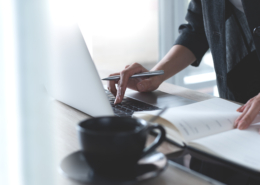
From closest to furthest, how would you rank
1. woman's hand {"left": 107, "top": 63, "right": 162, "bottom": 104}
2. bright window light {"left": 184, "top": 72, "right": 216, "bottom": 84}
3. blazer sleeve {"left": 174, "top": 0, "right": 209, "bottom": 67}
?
woman's hand {"left": 107, "top": 63, "right": 162, "bottom": 104}, blazer sleeve {"left": 174, "top": 0, "right": 209, "bottom": 67}, bright window light {"left": 184, "top": 72, "right": 216, "bottom": 84}

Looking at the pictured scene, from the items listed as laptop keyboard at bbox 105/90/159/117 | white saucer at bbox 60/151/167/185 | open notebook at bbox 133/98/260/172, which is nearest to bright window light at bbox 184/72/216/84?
laptop keyboard at bbox 105/90/159/117

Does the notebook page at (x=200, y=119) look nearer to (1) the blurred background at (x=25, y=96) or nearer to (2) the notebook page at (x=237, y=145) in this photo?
(2) the notebook page at (x=237, y=145)

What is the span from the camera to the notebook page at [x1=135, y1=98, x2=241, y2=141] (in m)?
0.55

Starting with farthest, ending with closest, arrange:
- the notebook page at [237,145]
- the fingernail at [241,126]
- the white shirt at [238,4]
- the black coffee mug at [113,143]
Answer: the white shirt at [238,4]
the fingernail at [241,126]
the notebook page at [237,145]
the black coffee mug at [113,143]

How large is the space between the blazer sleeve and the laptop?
1.52 ft

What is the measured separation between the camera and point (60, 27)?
0.64 metres

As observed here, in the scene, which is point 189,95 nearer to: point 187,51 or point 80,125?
point 187,51

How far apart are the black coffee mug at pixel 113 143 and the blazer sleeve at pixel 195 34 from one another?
2.77 feet

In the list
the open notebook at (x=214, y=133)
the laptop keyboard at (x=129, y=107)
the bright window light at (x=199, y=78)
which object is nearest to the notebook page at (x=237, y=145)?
the open notebook at (x=214, y=133)

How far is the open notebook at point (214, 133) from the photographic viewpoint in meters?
0.48

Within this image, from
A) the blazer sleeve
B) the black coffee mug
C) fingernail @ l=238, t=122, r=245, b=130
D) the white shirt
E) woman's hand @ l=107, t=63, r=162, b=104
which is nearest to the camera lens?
the black coffee mug

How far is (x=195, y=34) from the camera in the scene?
120 centimetres

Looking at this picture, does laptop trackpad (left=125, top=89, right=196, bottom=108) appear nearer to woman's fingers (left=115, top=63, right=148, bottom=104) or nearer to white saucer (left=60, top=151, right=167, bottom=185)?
woman's fingers (left=115, top=63, right=148, bottom=104)

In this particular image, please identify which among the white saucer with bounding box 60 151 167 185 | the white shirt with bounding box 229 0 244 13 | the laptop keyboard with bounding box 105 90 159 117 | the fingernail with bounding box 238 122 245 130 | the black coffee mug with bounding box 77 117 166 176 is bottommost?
the laptop keyboard with bounding box 105 90 159 117
